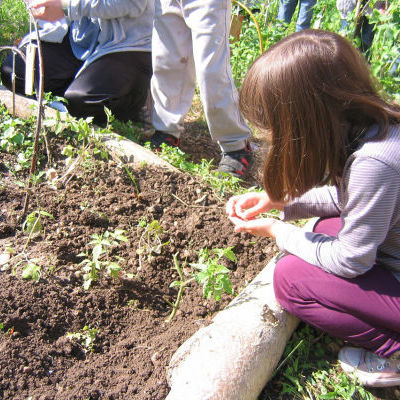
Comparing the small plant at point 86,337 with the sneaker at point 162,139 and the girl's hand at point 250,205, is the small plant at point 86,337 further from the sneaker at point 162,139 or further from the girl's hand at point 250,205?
the sneaker at point 162,139

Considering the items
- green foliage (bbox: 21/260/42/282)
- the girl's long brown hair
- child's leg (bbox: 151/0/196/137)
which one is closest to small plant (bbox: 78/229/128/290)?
green foliage (bbox: 21/260/42/282)

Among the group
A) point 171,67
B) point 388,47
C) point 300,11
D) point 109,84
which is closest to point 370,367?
point 171,67

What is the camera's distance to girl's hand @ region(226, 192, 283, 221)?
6.28 feet

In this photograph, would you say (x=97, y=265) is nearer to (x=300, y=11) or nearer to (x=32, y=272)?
(x=32, y=272)

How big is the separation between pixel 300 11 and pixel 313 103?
14.0 feet

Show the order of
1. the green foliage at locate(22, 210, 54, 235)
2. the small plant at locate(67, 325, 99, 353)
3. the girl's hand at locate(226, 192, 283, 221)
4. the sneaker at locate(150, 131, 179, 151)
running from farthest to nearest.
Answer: the sneaker at locate(150, 131, 179, 151) → the green foliage at locate(22, 210, 54, 235) → the girl's hand at locate(226, 192, 283, 221) → the small plant at locate(67, 325, 99, 353)

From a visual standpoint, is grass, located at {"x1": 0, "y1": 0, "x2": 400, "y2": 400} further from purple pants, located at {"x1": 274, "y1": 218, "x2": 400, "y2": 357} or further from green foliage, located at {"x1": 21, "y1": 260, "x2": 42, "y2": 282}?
green foliage, located at {"x1": 21, "y1": 260, "x2": 42, "y2": 282}

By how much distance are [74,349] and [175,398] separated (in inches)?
20.2

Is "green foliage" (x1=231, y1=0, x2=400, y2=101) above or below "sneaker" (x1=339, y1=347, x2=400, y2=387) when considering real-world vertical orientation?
above

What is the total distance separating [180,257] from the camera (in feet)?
6.81

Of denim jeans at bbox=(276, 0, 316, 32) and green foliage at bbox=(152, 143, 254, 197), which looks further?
denim jeans at bbox=(276, 0, 316, 32)

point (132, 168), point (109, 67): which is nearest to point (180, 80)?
point (109, 67)

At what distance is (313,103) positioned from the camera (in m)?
1.34

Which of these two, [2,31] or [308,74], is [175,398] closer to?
[308,74]
